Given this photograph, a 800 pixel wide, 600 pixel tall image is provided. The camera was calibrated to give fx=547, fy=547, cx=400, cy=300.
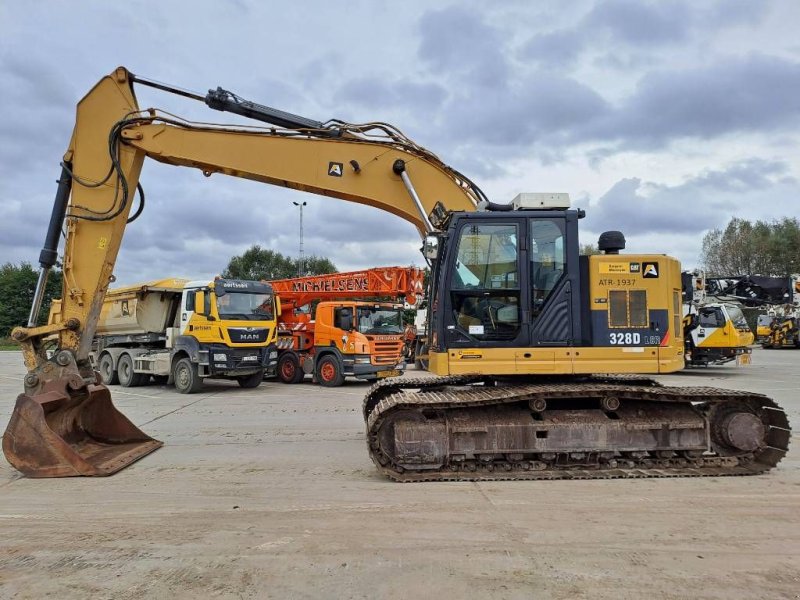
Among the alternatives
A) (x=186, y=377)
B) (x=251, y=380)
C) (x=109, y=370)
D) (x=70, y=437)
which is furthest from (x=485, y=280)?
(x=109, y=370)

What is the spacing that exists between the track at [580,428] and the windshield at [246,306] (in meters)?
9.68

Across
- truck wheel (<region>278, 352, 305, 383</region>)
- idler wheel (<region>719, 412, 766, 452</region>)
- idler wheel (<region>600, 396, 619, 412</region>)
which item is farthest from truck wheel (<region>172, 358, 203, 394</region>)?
idler wheel (<region>719, 412, 766, 452</region>)

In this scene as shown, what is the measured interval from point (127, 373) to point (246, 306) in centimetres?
499

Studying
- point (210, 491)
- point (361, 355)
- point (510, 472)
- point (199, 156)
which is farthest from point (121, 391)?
point (510, 472)

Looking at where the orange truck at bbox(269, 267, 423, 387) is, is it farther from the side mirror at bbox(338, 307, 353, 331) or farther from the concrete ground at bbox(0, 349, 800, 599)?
the concrete ground at bbox(0, 349, 800, 599)

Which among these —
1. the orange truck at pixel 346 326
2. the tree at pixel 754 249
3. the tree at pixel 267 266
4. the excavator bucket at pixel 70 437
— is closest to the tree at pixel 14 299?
the tree at pixel 267 266

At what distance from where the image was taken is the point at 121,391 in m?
15.5

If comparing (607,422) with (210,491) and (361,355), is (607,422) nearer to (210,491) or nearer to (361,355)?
(210,491)

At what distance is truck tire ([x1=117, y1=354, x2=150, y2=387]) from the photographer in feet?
54.7

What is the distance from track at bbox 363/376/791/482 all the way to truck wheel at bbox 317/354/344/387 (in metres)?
10.5

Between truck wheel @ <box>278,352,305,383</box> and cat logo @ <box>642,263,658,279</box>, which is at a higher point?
cat logo @ <box>642,263,658,279</box>

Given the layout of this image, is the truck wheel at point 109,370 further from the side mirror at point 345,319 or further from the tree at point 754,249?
the tree at point 754,249

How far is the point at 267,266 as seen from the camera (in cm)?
5816

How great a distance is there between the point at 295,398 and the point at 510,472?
8564 mm
